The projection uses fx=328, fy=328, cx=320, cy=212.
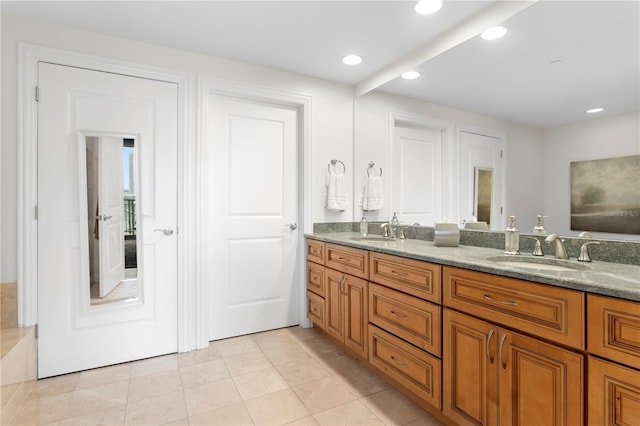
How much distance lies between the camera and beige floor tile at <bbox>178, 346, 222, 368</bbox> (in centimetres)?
227

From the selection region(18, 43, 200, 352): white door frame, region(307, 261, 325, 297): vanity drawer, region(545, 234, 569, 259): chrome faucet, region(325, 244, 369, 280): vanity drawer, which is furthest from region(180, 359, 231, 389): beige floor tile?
region(545, 234, 569, 259): chrome faucet

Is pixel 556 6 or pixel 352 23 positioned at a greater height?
pixel 352 23

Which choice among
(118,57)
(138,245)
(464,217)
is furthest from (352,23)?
(138,245)

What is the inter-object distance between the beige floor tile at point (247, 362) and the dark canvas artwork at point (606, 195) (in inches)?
78.3

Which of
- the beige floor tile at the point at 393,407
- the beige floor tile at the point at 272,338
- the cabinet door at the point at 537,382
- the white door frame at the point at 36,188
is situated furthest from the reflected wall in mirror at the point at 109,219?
the cabinet door at the point at 537,382

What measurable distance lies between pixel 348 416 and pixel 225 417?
0.63 metres

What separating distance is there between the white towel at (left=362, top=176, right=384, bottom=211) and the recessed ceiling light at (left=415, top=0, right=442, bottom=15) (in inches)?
51.4

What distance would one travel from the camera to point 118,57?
7.25 ft

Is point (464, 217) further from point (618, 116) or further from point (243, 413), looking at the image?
point (243, 413)

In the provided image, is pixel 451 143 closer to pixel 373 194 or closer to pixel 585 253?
pixel 373 194

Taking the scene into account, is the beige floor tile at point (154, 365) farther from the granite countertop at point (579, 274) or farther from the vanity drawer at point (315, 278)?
the granite countertop at point (579, 274)

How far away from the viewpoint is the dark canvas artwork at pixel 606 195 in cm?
138

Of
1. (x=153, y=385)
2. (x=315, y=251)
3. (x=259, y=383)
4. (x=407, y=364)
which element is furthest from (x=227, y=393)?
(x=315, y=251)

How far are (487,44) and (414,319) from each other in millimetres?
1652
